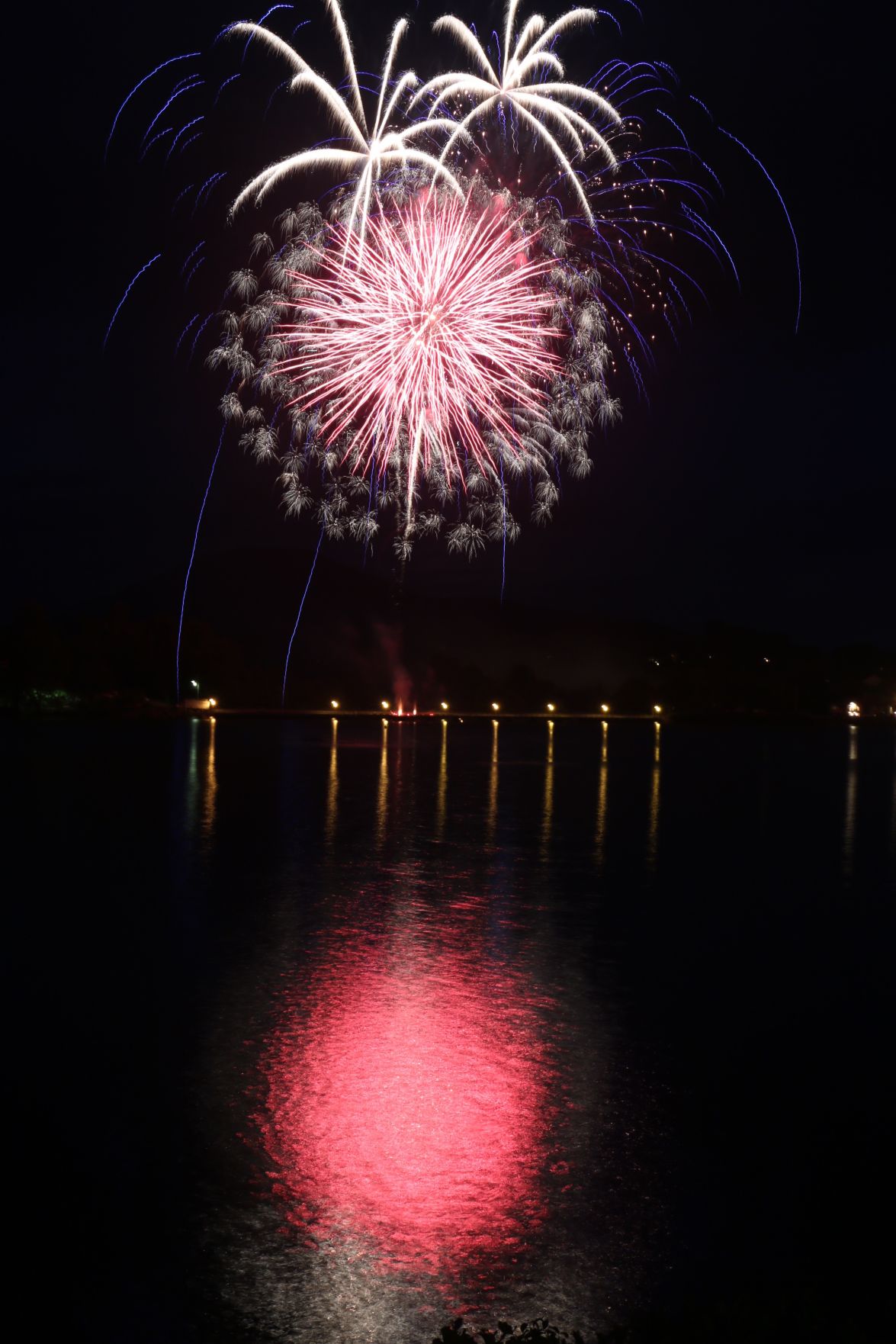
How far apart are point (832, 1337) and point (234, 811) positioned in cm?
1885

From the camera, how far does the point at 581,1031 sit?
858 centimetres

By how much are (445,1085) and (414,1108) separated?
0.44m

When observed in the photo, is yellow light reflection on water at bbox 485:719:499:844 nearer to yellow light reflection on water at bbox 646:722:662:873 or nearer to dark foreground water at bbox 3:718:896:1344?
dark foreground water at bbox 3:718:896:1344

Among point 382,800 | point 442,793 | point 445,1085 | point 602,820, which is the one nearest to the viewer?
point 445,1085

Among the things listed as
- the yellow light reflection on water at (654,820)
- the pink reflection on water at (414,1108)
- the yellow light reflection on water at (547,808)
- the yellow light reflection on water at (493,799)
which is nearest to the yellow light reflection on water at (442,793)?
the yellow light reflection on water at (493,799)

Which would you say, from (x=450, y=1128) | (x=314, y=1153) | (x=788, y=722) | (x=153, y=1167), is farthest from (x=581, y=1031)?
(x=788, y=722)

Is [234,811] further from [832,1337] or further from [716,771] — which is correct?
[716,771]

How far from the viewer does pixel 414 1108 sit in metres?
6.92

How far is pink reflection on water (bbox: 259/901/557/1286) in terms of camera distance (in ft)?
17.7

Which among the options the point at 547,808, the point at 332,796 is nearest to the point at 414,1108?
the point at 547,808

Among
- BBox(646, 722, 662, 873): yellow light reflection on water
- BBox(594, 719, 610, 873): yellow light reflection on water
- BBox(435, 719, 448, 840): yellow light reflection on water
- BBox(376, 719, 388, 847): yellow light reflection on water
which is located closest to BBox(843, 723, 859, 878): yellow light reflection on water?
BBox(646, 722, 662, 873): yellow light reflection on water

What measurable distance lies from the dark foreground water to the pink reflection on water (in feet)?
0.08

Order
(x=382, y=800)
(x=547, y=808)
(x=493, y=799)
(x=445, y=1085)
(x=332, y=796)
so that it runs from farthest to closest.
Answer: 1. (x=493, y=799)
2. (x=332, y=796)
3. (x=382, y=800)
4. (x=547, y=808)
5. (x=445, y=1085)

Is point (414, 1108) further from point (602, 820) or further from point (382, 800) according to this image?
point (382, 800)
